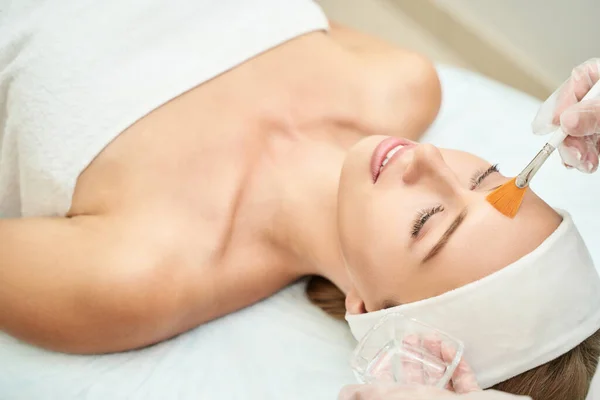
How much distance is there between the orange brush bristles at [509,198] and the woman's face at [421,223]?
0.04ft

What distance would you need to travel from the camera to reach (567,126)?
880mm

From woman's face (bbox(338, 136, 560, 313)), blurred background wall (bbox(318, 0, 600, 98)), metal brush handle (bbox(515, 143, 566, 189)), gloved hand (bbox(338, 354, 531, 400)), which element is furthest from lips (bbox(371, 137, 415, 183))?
blurred background wall (bbox(318, 0, 600, 98))

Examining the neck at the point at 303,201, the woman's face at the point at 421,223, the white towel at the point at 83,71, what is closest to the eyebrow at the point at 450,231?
the woman's face at the point at 421,223

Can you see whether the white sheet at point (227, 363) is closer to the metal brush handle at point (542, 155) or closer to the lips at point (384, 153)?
the lips at point (384, 153)

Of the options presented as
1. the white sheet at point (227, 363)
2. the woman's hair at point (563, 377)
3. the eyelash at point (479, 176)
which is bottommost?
the white sheet at point (227, 363)

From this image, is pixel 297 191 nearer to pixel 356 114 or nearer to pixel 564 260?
pixel 356 114

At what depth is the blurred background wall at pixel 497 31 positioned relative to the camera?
1.83 meters

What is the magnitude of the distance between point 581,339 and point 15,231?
94 cm

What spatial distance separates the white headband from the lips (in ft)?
0.77

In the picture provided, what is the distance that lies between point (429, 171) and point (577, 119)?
23 centimetres

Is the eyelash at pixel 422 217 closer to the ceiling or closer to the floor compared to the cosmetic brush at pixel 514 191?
closer to the floor

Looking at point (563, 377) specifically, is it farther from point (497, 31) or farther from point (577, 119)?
point (497, 31)

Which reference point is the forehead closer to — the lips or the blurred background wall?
the lips

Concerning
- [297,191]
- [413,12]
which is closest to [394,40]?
[413,12]
